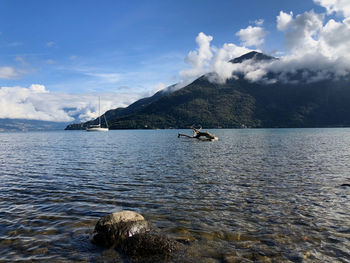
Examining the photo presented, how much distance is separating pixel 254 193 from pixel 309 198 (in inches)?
132

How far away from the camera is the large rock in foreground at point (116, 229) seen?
9523 mm

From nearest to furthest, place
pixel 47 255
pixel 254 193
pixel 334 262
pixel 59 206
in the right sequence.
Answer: pixel 334 262 → pixel 47 255 → pixel 59 206 → pixel 254 193

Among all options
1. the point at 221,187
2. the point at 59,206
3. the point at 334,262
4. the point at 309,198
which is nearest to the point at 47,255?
the point at 59,206

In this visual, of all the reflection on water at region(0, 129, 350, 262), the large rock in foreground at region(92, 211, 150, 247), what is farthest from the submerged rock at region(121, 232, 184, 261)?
the reflection on water at region(0, 129, 350, 262)

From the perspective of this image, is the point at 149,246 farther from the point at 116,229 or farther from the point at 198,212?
the point at 198,212

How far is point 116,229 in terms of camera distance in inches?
382

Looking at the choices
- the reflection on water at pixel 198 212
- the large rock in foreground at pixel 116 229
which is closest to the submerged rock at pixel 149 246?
the large rock in foreground at pixel 116 229

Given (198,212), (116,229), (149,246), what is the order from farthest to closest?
(198,212), (116,229), (149,246)

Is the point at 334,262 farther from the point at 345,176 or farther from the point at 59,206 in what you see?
the point at 345,176

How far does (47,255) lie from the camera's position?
8750 mm

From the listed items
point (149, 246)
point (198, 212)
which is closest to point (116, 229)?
point (149, 246)

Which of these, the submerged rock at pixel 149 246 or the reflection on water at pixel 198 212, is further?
the reflection on water at pixel 198 212

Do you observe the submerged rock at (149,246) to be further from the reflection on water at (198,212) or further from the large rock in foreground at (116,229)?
the reflection on water at (198,212)

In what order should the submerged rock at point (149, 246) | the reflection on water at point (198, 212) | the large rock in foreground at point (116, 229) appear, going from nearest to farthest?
1. the submerged rock at point (149, 246)
2. the reflection on water at point (198, 212)
3. the large rock in foreground at point (116, 229)
